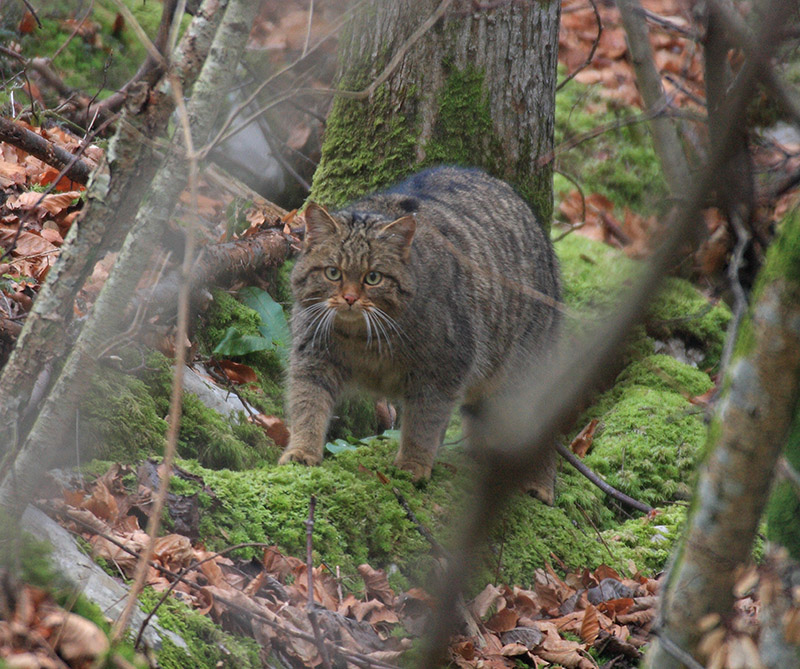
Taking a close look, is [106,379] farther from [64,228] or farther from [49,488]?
[64,228]

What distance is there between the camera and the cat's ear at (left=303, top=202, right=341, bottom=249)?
4.17 meters

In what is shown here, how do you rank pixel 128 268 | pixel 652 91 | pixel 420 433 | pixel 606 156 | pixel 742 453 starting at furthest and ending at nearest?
pixel 606 156
pixel 420 433
pixel 652 91
pixel 128 268
pixel 742 453

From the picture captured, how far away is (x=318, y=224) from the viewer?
13.8 ft

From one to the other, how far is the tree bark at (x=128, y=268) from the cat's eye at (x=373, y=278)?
6.84 ft

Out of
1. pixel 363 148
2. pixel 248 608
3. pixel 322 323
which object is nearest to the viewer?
pixel 248 608

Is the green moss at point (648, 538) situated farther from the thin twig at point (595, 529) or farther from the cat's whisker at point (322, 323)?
the cat's whisker at point (322, 323)

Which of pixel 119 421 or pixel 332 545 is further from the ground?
pixel 119 421

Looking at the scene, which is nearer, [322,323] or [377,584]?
[377,584]

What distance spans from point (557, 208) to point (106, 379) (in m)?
5.79

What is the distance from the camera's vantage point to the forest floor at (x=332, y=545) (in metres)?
2.42

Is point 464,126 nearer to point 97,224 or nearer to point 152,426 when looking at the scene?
point 152,426

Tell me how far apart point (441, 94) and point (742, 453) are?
4088 mm

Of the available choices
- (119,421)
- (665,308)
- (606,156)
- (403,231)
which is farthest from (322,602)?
(606,156)

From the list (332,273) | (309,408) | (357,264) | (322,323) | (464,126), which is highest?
(464,126)
